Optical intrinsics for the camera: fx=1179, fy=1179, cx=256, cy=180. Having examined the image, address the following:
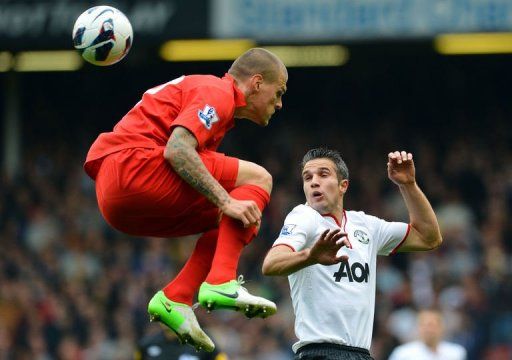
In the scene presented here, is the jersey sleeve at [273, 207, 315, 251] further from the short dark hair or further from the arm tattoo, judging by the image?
the arm tattoo

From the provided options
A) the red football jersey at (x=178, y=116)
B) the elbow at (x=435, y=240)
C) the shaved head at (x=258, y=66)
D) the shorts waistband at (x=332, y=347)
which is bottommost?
the shorts waistband at (x=332, y=347)

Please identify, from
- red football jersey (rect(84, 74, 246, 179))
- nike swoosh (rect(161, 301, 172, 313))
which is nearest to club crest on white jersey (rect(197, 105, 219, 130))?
red football jersey (rect(84, 74, 246, 179))

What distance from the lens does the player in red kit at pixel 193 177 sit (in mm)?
6105

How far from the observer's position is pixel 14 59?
703 inches

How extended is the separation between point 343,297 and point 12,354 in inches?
353

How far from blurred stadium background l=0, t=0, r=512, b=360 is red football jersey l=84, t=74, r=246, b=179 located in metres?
7.55

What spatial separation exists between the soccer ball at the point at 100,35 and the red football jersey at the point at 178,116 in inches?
16.2

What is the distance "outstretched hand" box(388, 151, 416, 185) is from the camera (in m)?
6.94

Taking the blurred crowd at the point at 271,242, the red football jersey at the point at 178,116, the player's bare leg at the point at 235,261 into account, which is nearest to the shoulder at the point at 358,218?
the player's bare leg at the point at 235,261

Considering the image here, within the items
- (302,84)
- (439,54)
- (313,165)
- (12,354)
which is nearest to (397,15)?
(439,54)

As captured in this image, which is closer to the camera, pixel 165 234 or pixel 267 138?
pixel 165 234

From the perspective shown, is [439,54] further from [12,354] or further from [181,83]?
[181,83]

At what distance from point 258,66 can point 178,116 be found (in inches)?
22.7

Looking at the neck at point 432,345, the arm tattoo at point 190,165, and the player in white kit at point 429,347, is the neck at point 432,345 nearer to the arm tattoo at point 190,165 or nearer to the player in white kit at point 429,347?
the player in white kit at point 429,347
